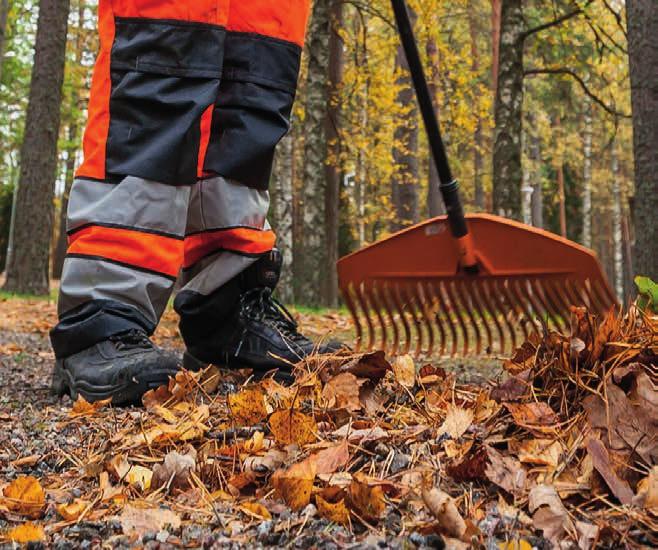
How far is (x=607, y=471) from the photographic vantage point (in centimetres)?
104

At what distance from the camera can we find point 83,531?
3.28 feet

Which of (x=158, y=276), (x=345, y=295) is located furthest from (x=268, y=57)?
(x=345, y=295)

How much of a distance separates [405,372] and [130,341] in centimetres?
78

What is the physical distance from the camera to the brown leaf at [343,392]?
1526 mm

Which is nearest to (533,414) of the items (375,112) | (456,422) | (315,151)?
(456,422)

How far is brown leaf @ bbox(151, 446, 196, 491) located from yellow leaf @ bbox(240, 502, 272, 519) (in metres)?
0.17

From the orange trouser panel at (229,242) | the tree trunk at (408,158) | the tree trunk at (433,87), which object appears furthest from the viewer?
the tree trunk at (408,158)

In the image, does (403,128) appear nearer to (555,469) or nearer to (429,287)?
(429,287)

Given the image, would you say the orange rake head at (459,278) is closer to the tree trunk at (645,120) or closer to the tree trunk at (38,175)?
the tree trunk at (645,120)

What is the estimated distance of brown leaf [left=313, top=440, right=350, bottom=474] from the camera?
1159 mm

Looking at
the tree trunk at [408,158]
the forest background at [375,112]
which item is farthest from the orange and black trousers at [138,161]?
the tree trunk at [408,158]

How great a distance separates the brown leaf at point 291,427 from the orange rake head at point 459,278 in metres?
1.41

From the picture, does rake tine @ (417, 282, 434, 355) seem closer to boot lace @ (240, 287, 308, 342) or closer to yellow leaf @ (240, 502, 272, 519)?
boot lace @ (240, 287, 308, 342)

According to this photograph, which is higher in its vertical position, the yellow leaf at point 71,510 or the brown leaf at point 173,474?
the brown leaf at point 173,474
